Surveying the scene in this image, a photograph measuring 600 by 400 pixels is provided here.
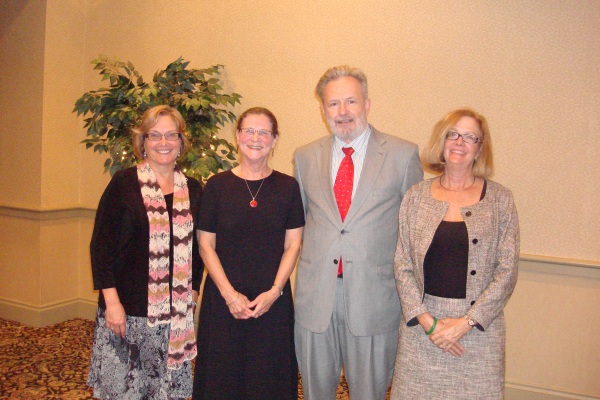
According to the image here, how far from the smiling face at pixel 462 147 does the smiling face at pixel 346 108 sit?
1.31ft

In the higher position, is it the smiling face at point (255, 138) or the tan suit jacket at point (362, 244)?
the smiling face at point (255, 138)

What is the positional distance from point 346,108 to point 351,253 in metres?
0.61

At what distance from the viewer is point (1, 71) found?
4.41m

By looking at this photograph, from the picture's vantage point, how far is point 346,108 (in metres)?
2.12

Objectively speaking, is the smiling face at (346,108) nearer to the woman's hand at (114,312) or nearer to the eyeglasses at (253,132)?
the eyeglasses at (253,132)

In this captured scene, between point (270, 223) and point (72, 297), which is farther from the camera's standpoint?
point (72, 297)

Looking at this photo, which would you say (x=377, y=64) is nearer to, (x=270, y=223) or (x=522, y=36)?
(x=522, y=36)

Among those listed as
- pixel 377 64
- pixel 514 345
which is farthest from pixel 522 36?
pixel 514 345

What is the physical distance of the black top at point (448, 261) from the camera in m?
1.85

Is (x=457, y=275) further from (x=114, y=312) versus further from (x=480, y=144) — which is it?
(x=114, y=312)

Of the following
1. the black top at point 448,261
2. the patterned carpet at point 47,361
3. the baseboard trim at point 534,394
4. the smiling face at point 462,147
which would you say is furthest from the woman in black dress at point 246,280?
the baseboard trim at point 534,394

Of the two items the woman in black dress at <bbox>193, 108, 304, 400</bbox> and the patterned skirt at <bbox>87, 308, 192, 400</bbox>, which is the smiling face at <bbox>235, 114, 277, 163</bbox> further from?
the patterned skirt at <bbox>87, 308, 192, 400</bbox>

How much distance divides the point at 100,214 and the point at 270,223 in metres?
0.69

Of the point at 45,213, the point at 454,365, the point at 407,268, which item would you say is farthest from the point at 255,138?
the point at 45,213
